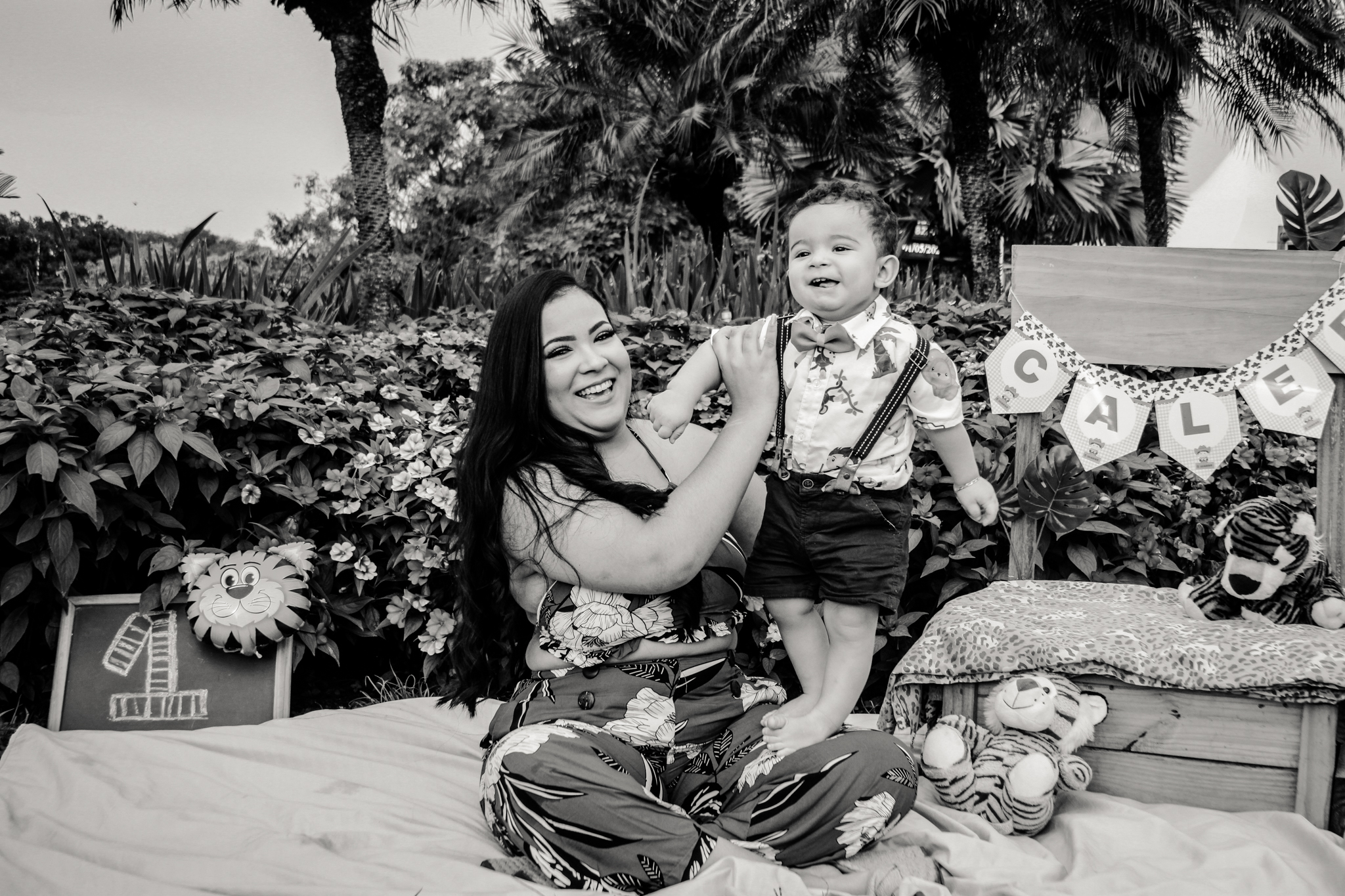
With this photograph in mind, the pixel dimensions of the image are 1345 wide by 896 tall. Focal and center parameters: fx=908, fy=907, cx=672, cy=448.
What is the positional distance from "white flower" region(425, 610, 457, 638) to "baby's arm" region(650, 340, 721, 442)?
127 cm

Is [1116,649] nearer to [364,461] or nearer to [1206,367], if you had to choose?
[1206,367]

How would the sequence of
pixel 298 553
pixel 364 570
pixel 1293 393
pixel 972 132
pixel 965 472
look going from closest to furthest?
pixel 965 472
pixel 1293 393
pixel 298 553
pixel 364 570
pixel 972 132

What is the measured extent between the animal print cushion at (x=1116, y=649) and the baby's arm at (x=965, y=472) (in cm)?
26

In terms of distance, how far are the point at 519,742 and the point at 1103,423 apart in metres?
1.71

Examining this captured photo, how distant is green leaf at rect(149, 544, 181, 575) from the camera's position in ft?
8.34

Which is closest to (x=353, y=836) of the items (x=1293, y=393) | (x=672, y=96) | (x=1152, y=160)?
(x=1293, y=393)

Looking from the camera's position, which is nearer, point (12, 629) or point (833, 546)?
point (833, 546)

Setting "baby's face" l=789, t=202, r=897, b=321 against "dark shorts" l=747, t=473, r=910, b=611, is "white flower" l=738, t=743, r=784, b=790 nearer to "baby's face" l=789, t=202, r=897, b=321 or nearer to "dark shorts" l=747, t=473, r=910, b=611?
"dark shorts" l=747, t=473, r=910, b=611

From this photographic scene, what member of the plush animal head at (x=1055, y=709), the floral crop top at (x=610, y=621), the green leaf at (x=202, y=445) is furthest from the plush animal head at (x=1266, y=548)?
the green leaf at (x=202, y=445)

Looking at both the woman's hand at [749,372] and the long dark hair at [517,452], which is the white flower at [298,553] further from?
the woman's hand at [749,372]

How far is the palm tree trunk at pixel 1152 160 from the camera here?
12.6 m

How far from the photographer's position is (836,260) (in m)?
1.96

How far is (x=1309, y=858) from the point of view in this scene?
1742mm

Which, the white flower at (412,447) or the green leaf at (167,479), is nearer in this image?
the green leaf at (167,479)
